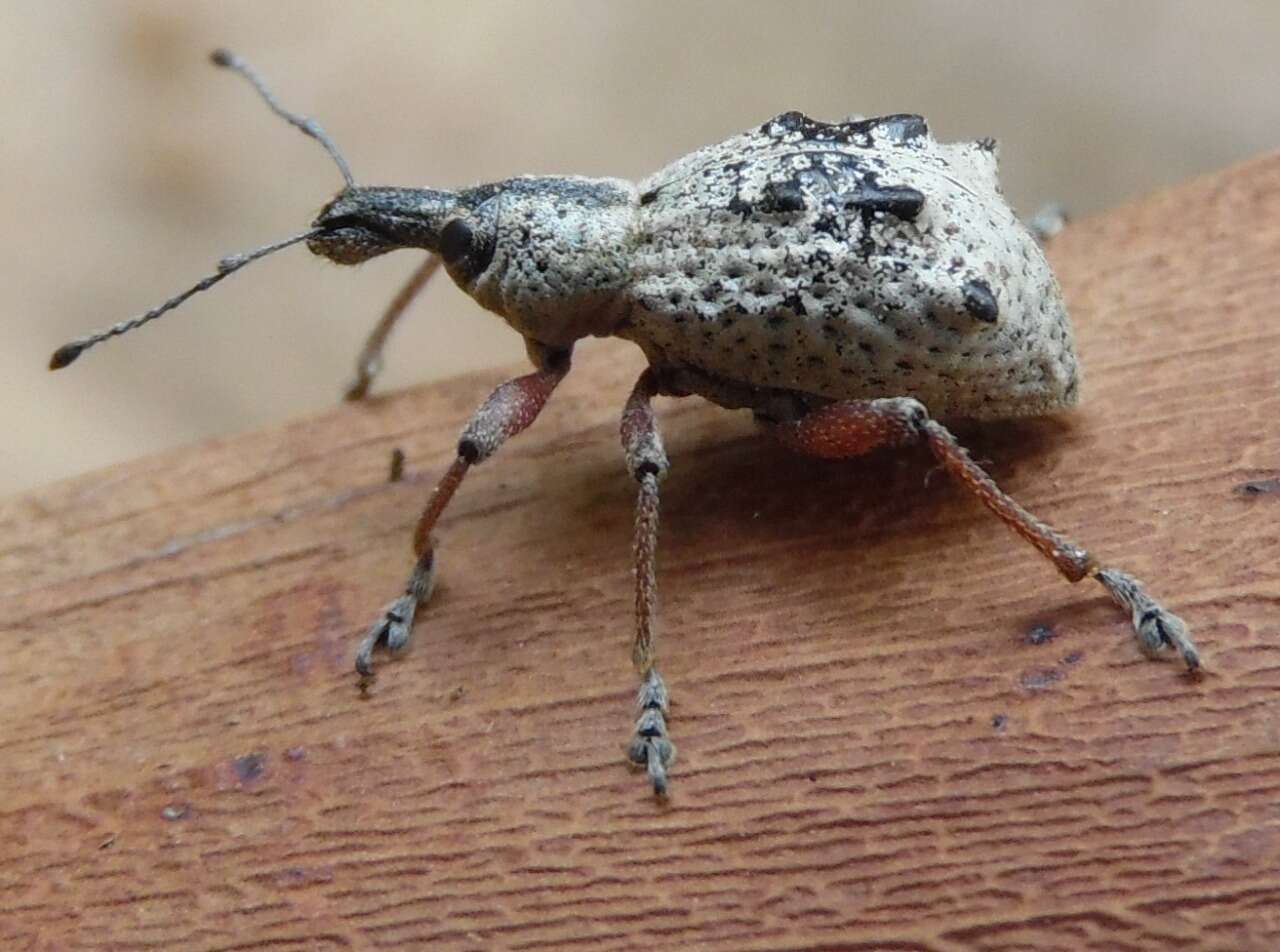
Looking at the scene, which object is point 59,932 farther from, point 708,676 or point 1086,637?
point 1086,637

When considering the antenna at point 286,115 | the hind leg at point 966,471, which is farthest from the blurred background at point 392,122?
the hind leg at point 966,471

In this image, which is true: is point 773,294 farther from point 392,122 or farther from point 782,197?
point 392,122

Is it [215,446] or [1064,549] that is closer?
[1064,549]

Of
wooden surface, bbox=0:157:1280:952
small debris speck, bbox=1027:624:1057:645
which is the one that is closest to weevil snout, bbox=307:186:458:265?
wooden surface, bbox=0:157:1280:952

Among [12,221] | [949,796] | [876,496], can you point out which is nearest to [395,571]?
[876,496]

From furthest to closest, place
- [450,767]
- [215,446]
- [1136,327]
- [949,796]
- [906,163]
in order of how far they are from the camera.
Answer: [215,446] < [1136,327] < [906,163] < [450,767] < [949,796]

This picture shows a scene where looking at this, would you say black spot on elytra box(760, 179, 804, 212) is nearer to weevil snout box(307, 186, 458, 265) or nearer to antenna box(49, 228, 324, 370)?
weevil snout box(307, 186, 458, 265)
